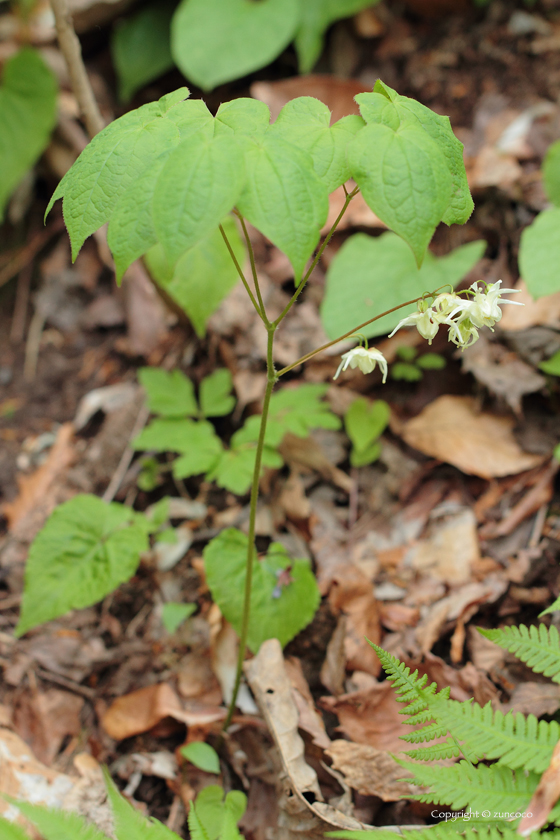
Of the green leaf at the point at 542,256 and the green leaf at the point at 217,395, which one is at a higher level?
the green leaf at the point at 542,256

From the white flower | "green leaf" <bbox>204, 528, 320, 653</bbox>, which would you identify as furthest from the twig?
the white flower

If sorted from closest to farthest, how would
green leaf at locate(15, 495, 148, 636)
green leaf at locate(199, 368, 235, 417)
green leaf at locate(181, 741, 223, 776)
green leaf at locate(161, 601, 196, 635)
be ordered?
1. green leaf at locate(181, 741, 223, 776)
2. green leaf at locate(15, 495, 148, 636)
3. green leaf at locate(161, 601, 196, 635)
4. green leaf at locate(199, 368, 235, 417)

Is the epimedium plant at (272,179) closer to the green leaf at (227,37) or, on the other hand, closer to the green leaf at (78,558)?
the green leaf at (78,558)

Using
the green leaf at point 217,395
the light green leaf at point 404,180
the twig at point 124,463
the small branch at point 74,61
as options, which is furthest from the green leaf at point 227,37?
the light green leaf at point 404,180

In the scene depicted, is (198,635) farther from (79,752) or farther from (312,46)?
(312,46)

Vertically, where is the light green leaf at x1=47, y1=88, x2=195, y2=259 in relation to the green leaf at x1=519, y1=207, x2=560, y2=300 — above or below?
above

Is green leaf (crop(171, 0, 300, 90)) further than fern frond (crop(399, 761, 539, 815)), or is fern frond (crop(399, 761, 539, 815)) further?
green leaf (crop(171, 0, 300, 90))

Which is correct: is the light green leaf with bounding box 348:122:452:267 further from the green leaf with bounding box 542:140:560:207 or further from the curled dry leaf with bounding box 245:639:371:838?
the green leaf with bounding box 542:140:560:207
